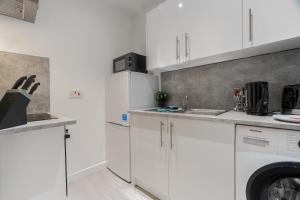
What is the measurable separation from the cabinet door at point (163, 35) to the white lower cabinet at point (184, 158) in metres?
0.78

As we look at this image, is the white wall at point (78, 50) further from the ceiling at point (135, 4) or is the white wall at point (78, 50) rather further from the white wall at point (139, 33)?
the white wall at point (139, 33)

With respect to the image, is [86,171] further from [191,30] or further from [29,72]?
[191,30]

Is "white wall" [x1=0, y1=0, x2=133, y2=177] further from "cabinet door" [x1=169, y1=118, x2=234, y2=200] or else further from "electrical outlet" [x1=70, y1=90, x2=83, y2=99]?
"cabinet door" [x1=169, y1=118, x2=234, y2=200]

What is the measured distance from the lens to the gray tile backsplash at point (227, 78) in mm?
1361

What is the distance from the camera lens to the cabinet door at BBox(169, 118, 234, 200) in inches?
44.9

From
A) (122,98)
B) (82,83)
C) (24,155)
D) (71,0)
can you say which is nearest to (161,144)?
(122,98)

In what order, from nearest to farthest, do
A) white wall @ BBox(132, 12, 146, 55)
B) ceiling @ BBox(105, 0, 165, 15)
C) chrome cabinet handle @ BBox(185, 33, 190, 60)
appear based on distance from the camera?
1. chrome cabinet handle @ BBox(185, 33, 190, 60)
2. ceiling @ BBox(105, 0, 165, 15)
3. white wall @ BBox(132, 12, 146, 55)

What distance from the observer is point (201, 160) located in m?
1.28

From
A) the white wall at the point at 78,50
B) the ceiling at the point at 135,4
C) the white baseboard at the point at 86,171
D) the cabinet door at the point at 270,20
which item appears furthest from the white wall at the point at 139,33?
the white baseboard at the point at 86,171

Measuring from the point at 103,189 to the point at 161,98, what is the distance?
1407 millimetres

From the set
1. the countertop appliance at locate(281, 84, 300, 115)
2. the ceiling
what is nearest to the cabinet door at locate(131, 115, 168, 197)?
the countertop appliance at locate(281, 84, 300, 115)

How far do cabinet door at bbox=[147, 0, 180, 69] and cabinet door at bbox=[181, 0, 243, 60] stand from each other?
14cm

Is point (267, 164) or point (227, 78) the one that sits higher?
point (227, 78)

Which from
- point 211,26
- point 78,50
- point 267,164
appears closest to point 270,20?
point 211,26
